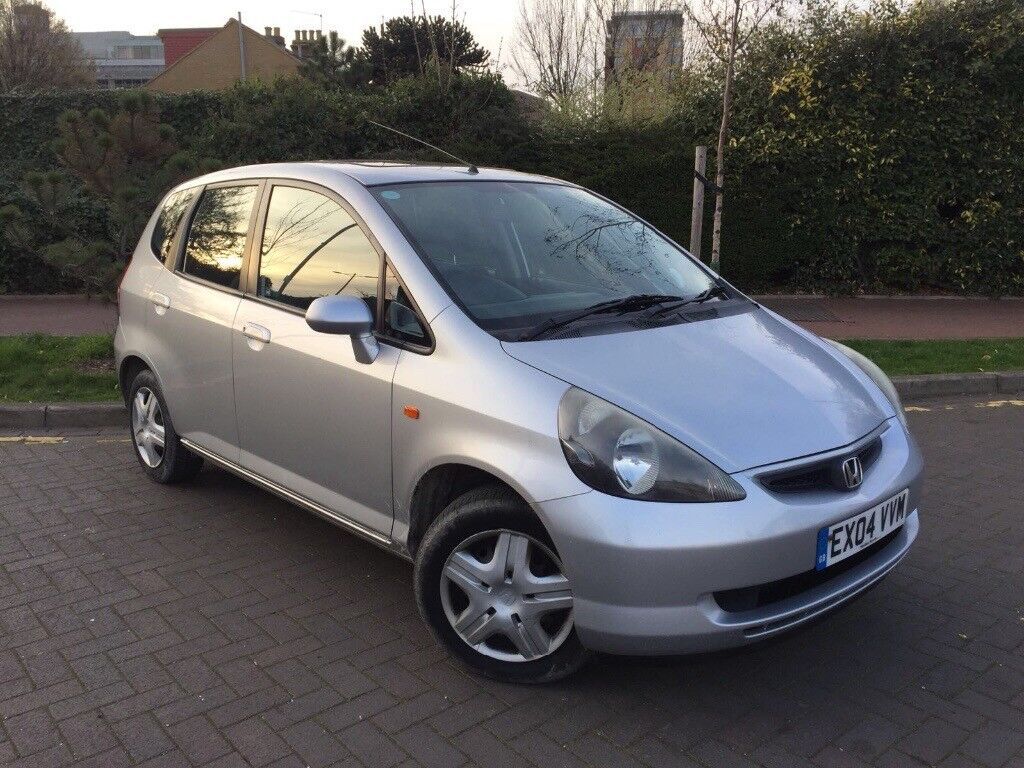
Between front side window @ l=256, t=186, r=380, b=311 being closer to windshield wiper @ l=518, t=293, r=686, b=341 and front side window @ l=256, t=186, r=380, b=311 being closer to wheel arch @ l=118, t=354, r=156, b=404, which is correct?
windshield wiper @ l=518, t=293, r=686, b=341

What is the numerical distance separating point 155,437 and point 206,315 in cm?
108

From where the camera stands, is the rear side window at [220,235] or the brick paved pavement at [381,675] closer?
the brick paved pavement at [381,675]

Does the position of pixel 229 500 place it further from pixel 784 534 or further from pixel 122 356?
pixel 784 534

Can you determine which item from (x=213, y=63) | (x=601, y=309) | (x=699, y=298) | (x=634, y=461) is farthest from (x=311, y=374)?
(x=213, y=63)

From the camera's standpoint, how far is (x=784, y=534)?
2873mm

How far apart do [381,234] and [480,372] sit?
2.69 ft

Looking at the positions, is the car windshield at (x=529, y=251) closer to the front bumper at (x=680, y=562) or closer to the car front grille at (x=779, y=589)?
the front bumper at (x=680, y=562)

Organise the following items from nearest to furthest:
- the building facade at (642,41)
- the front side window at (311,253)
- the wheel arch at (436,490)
Answer: 1. the wheel arch at (436,490)
2. the front side window at (311,253)
3. the building facade at (642,41)

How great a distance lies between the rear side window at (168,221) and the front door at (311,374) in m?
0.99

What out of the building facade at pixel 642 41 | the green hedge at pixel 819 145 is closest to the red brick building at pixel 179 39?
the building facade at pixel 642 41

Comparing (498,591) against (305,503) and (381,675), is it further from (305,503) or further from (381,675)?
(305,503)

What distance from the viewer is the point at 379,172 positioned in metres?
4.14

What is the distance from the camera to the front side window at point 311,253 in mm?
3799

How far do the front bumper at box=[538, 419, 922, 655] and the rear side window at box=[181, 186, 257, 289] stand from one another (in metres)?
2.31
